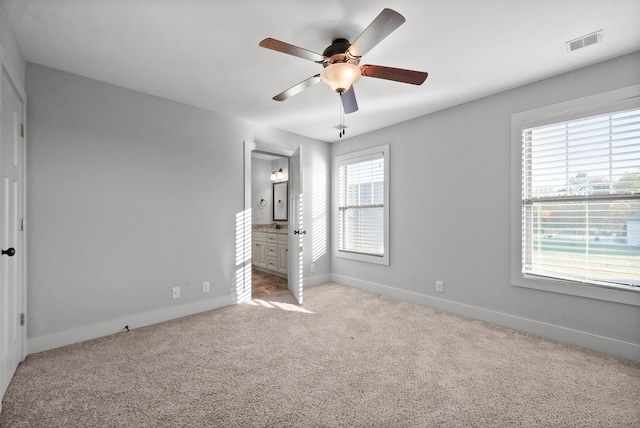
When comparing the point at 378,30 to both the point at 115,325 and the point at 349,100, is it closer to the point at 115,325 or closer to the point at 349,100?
the point at 349,100

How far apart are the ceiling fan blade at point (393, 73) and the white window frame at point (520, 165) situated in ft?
5.02

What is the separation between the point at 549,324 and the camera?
9.18 ft

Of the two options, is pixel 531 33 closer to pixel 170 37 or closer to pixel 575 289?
pixel 575 289

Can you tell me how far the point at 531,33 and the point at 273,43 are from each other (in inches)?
71.0

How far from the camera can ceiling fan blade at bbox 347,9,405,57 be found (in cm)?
153

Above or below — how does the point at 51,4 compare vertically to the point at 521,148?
above

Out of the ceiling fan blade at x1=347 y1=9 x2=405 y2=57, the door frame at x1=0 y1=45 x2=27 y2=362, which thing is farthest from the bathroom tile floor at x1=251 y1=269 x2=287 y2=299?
the ceiling fan blade at x1=347 y1=9 x2=405 y2=57

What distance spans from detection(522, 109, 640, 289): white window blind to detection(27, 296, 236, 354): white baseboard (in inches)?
136

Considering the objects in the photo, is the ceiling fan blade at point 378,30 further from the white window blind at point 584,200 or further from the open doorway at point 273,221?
the open doorway at point 273,221

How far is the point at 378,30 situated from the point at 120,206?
278cm

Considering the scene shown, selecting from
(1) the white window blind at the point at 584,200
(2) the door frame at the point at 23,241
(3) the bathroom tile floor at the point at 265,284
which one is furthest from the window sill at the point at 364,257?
(2) the door frame at the point at 23,241

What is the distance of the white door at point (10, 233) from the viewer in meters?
1.90

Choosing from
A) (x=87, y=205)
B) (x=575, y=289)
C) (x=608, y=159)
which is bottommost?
(x=575, y=289)

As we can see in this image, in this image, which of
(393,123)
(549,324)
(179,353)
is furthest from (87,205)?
(549,324)
